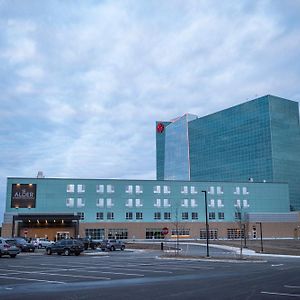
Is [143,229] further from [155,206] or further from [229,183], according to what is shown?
[229,183]

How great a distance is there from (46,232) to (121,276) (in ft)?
245

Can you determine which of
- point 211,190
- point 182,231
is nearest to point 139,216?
point 182,231

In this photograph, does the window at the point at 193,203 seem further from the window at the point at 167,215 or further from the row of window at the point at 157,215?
the window at the point at 167,215

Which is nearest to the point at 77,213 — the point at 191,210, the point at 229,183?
the point at 191,210

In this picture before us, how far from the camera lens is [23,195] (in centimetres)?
9012

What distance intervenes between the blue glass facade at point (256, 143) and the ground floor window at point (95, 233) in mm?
73595

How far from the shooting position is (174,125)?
191 metres

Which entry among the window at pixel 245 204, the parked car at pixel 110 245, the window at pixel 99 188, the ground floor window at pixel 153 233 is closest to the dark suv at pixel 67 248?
the parked car at pixel 110 245

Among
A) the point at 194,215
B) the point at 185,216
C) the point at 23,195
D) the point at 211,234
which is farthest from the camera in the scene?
the point at 211,234

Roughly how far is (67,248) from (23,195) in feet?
159

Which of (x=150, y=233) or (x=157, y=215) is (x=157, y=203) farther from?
(x=150, y=233)

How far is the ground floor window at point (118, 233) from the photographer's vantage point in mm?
94688

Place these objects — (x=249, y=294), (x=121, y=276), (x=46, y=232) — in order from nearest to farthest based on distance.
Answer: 1. (x=249, y=294)
2. (x=121, y=276)
3. (x=46, y=232)

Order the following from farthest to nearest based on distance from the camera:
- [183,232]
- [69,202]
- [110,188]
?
[183,232] < [110,188] < [69,202]
